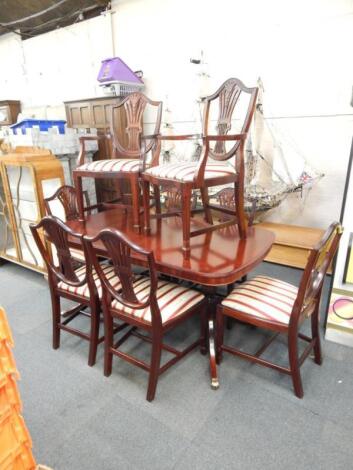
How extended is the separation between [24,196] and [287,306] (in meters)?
2.50

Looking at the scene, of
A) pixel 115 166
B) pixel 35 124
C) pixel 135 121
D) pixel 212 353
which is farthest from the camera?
pixel 35 124

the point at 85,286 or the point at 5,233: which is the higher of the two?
the point at 85,286

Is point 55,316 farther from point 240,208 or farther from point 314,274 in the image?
point 314,274

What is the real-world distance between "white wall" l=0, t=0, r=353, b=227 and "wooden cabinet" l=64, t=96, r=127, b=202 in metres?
0.50

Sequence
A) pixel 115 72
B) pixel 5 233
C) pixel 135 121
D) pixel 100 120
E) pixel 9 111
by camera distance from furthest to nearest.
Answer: pixel 9 111, pixel 100 120, pixel 115 72, pixel 5 233, pixel 135 121

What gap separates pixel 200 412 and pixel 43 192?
6.96 feet

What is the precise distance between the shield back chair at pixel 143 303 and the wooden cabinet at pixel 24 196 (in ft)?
4.44

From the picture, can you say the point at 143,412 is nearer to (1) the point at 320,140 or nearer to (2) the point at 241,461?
(2) the point at 241,461

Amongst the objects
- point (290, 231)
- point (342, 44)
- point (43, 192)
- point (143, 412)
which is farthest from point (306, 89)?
point (143, 412)

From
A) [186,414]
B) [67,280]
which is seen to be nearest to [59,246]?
[67,280]

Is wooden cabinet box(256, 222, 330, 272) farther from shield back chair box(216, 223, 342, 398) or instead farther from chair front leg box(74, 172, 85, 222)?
chair front leg box(74, 172, 85, 222)

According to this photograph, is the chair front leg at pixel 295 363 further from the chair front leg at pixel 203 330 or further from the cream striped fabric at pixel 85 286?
the cream striped fabric at pixel 85 286

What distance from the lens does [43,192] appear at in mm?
2674

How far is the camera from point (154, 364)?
1.52m
